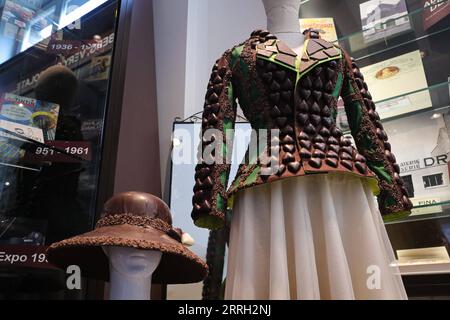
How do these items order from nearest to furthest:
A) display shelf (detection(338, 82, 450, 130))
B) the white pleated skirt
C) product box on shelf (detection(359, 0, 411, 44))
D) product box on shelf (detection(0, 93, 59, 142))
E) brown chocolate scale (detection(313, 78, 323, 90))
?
the white pleated skirt < brown chocolate scale (detection(313, 78, 323, 90)) < display shelf (detection(338, 82, 450, 130)) < product box on shelf (detection(0, 93, 59, 142)) < product box on shelf (detection(359, 0, 411, 44))

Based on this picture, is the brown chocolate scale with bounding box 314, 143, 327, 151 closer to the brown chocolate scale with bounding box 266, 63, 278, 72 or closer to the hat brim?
the brown chocolate scale with bounding box 266, 63, 278, 72

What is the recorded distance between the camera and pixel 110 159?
6.68ft

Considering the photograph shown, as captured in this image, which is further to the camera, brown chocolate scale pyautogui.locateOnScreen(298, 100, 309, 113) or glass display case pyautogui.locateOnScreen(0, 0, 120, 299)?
glass display case pyautogui.locateOnScreen(0, 0, 120, 299)

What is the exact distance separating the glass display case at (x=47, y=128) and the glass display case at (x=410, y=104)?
0.47 m

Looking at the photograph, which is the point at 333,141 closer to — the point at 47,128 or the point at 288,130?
the point at 288,130

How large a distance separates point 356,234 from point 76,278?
4.17 feet

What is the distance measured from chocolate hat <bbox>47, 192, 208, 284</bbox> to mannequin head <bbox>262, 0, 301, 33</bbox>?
64 centimetres

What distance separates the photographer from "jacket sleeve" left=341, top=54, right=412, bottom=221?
43.5 inches

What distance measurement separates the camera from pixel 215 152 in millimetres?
1073

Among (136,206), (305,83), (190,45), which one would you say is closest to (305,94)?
(305,83)

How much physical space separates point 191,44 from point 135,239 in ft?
5.67

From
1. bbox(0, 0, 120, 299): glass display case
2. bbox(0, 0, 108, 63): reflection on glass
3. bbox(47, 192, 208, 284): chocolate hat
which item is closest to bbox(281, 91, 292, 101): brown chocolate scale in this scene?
bbox(47, 192, 208, 284): chocolate hat

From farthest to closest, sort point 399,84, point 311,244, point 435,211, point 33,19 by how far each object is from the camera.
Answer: point 33,19 < point 399,84 < point 435,211 < point 311,244
